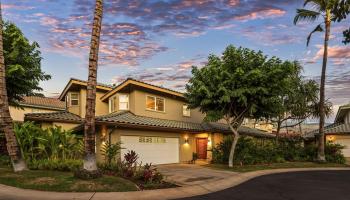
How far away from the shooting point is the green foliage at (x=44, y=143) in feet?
59.3

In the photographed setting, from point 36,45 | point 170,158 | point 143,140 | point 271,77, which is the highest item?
point 36,45

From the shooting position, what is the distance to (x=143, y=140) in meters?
24.3

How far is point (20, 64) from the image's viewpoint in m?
21.8

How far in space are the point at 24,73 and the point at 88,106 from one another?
10.5 m

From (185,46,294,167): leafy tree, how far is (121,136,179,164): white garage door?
15.3 feet

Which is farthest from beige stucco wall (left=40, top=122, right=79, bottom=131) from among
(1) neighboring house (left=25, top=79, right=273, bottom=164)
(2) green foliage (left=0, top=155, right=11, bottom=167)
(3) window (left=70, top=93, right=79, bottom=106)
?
(2) green foliage (left=0, top=155, right=11, bottom=167)

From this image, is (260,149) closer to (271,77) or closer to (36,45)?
(271,77)

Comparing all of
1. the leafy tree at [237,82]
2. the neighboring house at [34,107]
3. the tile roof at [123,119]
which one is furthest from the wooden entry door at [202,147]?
the neighboring house at [34,107]

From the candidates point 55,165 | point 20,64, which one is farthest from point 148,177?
point 20,64

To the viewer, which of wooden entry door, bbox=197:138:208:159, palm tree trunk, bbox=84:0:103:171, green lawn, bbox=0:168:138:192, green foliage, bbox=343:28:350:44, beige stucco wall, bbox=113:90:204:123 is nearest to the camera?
green foliage, bbox=343:28:350:44

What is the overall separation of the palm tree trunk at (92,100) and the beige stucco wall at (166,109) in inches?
481

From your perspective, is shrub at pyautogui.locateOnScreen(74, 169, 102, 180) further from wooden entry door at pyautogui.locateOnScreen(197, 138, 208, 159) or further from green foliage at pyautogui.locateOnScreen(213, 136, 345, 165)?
wooden entry door at pyautogui.locateOnScreen(197, 138, 208, 159)

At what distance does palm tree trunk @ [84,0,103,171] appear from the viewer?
13.1 m

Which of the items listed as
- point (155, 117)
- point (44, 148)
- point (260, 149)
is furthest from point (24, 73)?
point (260, 149)
